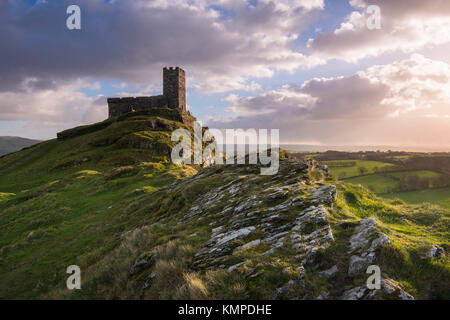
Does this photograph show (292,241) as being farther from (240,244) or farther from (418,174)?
(418,174)

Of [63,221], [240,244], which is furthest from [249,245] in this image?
[63,221]

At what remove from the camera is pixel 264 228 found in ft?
31.1

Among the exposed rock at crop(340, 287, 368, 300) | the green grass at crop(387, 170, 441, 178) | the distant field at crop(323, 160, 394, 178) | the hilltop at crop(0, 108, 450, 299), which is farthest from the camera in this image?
the distant field at crop(323, 160, 394, 178)

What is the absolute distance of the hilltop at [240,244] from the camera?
6441mm

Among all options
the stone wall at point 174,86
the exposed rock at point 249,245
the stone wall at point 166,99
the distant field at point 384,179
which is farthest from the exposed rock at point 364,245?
the stone wall at point 174,86

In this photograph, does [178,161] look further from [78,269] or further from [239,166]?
[78,269]

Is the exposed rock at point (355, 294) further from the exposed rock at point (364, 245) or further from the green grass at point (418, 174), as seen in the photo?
the green grass at point (418, 174)

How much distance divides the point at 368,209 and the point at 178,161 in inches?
1731

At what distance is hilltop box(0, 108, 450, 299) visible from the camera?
21.1 feet

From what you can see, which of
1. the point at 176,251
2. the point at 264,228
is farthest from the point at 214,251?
the point at 264,228

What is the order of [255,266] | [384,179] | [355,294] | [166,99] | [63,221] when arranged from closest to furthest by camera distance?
[355,294]
[255,266]
[63,221]
[384,179]
[166,99]

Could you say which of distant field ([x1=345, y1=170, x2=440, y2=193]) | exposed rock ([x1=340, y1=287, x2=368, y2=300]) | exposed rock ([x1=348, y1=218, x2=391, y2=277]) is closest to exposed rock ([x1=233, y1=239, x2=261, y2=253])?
exposed rock ([x1=348, y1=218, x2=391, y2=277])

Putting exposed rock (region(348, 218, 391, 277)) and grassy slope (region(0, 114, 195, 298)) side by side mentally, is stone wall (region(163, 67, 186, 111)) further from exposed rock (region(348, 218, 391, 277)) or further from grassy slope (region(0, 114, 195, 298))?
exposed rock (region(348, 218, 391, 277))

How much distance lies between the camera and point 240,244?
28.2 ft
